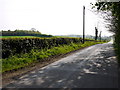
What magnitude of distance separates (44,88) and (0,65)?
455 centimetres

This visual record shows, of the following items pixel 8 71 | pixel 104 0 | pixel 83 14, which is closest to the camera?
pixel 8 71

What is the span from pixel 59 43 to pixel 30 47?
9639 millimetres

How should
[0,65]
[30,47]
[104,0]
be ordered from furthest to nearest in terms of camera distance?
[30,47] < [104,0] < [0,65]

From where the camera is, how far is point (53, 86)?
5.32m

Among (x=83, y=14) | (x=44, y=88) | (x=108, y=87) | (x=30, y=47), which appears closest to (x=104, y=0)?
(x=30, y=47)

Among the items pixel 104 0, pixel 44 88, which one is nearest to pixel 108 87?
pixel 44 88

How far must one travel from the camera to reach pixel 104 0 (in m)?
12.8

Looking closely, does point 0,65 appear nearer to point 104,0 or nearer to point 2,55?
point 2,55

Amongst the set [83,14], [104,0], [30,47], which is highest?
[83,14]

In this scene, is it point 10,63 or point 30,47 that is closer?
point 10,63

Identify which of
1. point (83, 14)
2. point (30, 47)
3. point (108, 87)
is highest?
point (83, 14)

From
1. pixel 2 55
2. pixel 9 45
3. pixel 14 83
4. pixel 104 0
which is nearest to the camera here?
pixel 14 83

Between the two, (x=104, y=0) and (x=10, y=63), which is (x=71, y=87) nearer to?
(x=10, y=63)

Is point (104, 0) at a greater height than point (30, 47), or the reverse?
point (104, 0)
